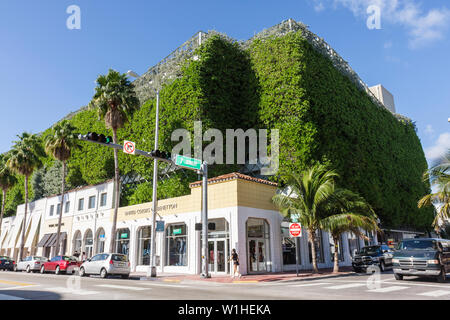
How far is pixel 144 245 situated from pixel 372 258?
1824 centimetres

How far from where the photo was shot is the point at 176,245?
26.3 m

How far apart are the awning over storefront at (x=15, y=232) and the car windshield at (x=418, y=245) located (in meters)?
52.7

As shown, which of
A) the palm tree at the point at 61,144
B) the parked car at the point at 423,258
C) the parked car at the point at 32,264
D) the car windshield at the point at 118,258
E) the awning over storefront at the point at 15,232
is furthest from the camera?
the awning over storefront at the point at 15,232

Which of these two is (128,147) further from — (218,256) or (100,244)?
(100,244)

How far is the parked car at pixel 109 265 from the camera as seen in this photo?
67.3 feet

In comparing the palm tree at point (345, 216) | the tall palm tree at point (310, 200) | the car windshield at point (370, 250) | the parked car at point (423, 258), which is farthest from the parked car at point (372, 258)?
the parked car at point (423, 258)

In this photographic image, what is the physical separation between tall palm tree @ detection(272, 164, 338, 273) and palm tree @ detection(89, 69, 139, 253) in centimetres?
1557

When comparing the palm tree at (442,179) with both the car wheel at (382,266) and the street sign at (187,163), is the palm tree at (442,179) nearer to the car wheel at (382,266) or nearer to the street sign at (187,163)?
the car wheel at (382,266)

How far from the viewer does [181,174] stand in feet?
109

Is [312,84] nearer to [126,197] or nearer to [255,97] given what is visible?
[255,97]

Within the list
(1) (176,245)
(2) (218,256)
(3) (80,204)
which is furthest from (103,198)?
(2) (218,256)
